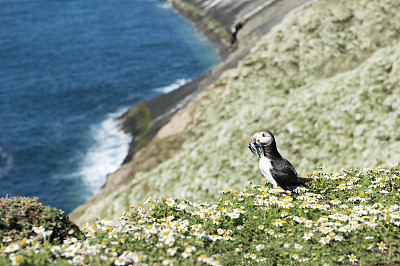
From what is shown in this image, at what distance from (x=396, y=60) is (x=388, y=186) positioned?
58.4 ft

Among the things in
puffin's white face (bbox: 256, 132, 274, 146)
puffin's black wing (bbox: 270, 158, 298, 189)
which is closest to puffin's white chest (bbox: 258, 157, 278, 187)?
puffin's black wing (bbox: 270, 158, 298, 189)

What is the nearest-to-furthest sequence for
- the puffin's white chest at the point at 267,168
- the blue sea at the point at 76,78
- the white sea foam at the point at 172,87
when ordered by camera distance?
the puffin's white chest at the point at 267,168 < the blue sea at the point at 76,78 < the white sea foam at the point at 172,87

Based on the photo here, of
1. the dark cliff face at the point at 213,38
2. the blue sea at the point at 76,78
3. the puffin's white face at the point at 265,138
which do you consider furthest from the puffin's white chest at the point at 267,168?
the blue sea at the point at 76,78

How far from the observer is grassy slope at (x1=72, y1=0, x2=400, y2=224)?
24688 millimetres

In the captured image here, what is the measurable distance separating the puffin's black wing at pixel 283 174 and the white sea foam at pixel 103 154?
31.2m

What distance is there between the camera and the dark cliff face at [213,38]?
149 ft

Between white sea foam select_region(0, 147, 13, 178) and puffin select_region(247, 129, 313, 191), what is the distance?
39.7 m

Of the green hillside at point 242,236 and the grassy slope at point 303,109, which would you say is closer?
the green hillside at point 242,236

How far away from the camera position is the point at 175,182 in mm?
28453

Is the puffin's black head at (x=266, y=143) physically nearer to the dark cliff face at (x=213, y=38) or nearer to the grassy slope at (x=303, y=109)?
the grassy slope at (x=303, y=109)

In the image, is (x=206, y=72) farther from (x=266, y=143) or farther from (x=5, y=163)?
(x=266, y=143)

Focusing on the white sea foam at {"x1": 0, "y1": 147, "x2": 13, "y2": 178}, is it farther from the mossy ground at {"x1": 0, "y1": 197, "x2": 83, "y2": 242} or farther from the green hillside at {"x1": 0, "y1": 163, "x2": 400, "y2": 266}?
the green hillside at {"x1": 0, "y1": 163, "x2": 400, "y2": 266}

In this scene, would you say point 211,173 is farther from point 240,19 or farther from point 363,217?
point 240,19

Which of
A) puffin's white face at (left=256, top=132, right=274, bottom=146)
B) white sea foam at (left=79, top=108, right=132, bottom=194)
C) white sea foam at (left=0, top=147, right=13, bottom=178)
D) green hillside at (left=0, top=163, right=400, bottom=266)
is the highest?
white sea foam at (left=0, top=147, right=13, bottom=178)
